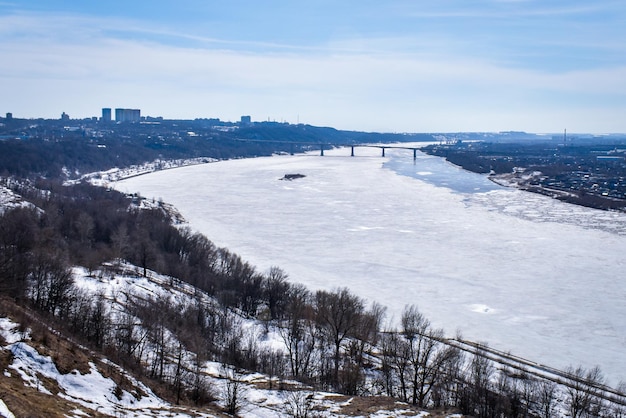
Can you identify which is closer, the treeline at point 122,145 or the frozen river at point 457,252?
the frozen river at point 457,252

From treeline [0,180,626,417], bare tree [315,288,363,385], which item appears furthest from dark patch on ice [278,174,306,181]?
bare tree [315,288,363,385]

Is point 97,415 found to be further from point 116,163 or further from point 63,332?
point 116,163

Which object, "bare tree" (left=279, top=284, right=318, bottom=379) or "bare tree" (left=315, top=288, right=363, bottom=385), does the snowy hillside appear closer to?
"bare tree" (left=279, top=284, right=318, bottom=379)

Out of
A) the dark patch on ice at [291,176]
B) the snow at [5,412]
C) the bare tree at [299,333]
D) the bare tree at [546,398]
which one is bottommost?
the bare tree at [546,398]

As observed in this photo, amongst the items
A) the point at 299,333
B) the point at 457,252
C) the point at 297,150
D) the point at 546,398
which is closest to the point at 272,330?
the point at 299,333

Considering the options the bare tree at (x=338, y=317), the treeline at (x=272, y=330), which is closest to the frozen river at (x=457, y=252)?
the treeline at (x=272, y=330)

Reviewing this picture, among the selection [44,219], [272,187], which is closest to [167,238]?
[44,219]

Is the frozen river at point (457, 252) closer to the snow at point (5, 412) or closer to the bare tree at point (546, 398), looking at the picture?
the bare tree at point (546, 398)
